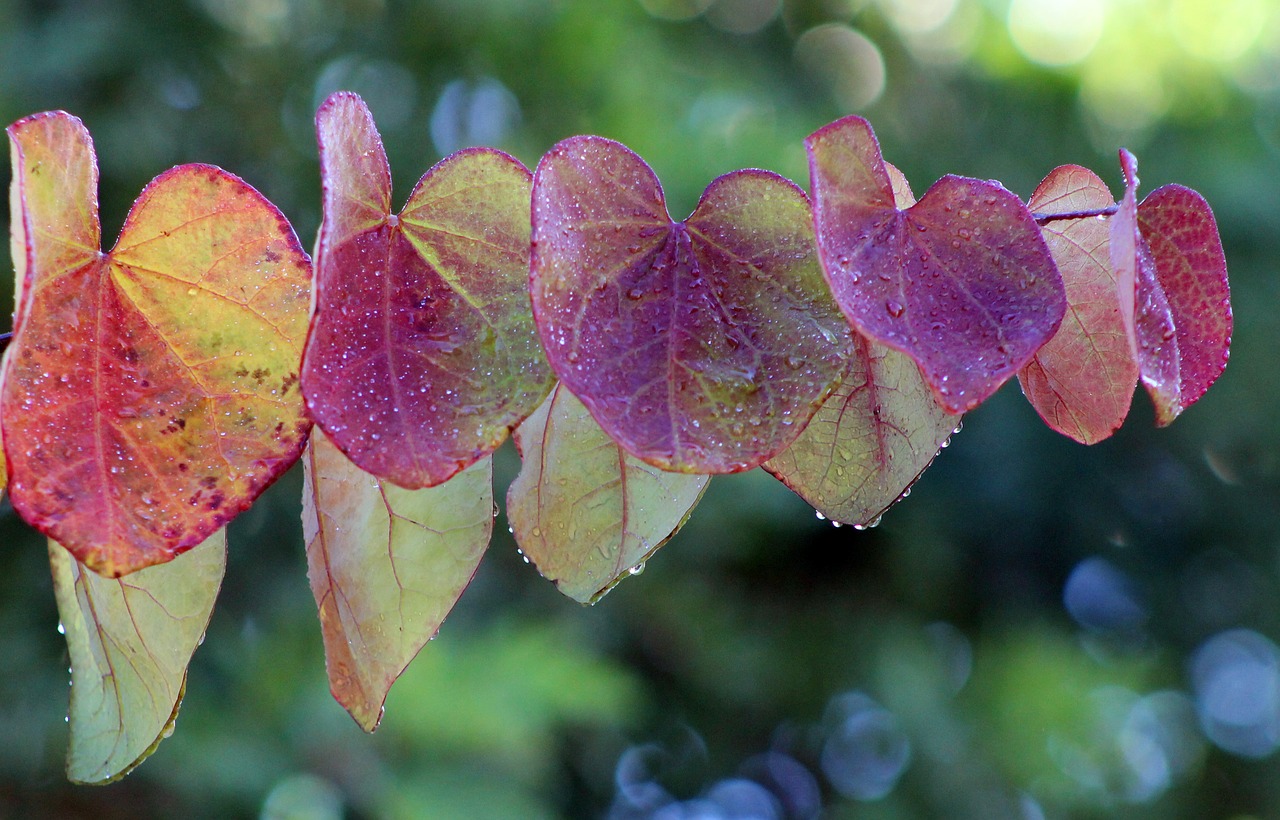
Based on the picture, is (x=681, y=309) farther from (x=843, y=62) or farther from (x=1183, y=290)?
(x=843, y=62)

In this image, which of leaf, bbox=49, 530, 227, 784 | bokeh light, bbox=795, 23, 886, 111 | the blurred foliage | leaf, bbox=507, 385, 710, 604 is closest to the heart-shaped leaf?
leaf, bbox=507, 385, 710, 604

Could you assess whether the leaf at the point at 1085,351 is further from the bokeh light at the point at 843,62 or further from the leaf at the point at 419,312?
the bokeh light at the point at 843,62

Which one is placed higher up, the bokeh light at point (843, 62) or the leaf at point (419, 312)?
the leaf at point (419, 312)

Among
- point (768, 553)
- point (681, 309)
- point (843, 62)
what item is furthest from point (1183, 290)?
point (843, 62)

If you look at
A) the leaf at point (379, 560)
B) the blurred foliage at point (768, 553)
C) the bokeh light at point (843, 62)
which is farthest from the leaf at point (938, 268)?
the bokeh light at point (843, 62)

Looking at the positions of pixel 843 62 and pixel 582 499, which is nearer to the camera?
pixel 582 499

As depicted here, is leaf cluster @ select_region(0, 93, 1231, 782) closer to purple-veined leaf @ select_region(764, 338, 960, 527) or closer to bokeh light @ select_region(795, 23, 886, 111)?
purple-veined leaf @ select_region(764, 338, 960, 527)
